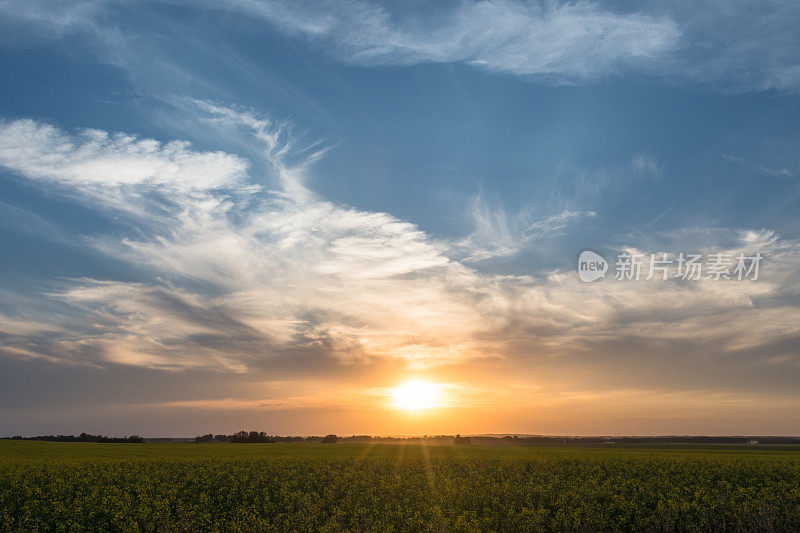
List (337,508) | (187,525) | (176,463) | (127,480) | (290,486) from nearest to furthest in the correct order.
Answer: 1. (187,525)
2. (337,508)
3. (290,486)
4. (127,480)
5. (176,463)

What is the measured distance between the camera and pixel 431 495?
3288 centimetres

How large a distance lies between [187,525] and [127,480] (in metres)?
15.8

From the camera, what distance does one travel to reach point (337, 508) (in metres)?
29.9

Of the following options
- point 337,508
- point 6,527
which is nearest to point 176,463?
point 6,527

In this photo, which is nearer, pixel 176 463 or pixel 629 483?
pixel 629 483

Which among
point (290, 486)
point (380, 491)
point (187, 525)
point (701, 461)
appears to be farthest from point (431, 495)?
point (701, 461)

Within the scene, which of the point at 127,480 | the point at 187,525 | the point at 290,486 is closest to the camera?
the point at 187,525

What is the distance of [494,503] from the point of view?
104ft

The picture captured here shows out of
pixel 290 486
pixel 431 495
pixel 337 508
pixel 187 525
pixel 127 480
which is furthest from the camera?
pixel 127 480

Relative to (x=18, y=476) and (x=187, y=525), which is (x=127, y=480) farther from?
(x=187, y=525)

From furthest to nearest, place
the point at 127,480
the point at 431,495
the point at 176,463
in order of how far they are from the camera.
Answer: the point at 176,463 → the point at 127,480 → the point at 431,495

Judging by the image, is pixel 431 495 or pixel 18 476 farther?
pixel 18 476

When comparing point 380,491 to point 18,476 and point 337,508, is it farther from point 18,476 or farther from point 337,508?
point 18,476

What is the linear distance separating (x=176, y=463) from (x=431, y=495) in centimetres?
3005
